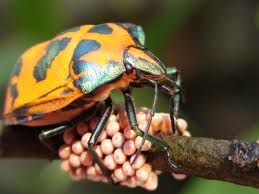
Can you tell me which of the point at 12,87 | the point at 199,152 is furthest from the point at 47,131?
the point at 199,152

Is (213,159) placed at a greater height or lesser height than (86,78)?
lesser

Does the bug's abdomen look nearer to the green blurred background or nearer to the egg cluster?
the egg cluster

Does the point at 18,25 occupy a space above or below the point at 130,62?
below

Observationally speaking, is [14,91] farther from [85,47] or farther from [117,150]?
[117,150]

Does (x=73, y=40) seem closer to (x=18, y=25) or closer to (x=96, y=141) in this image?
(x=96, y=141)

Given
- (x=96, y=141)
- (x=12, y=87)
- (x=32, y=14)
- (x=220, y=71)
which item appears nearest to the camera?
(x=96, y=141)

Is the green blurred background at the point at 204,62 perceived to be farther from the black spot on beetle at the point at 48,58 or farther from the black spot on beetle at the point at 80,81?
the black spot on beetle at the point at 80,81

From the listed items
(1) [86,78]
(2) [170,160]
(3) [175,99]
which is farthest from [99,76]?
(2) [170,160]
